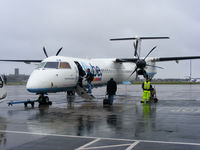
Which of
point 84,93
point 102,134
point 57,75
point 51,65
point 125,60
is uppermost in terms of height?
point 125,60

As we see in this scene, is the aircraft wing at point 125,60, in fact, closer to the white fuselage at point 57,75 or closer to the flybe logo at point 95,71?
the flybe logo at point 95,71

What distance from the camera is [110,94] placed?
16.5 m

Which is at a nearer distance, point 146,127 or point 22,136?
point 22,136

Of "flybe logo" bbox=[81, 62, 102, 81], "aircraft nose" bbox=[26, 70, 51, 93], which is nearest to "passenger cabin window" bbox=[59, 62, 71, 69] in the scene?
"aircraft nose" bbox=[26, 70, 51, 93]

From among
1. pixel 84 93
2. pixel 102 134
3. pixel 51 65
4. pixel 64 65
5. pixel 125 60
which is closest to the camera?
pixel 102 134

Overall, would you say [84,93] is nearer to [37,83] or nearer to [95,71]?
[37,83]

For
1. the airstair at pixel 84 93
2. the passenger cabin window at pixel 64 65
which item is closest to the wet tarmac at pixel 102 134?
the passenger cabin window at pixel 64 65

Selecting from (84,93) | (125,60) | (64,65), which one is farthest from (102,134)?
(125,60)

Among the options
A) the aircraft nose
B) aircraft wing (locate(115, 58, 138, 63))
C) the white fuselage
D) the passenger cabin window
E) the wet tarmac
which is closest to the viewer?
the wet tarmac

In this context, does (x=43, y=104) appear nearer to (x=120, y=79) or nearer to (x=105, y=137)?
(x=105, y=137)

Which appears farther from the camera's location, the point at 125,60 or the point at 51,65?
the point at 125,60

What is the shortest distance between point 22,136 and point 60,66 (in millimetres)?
10309

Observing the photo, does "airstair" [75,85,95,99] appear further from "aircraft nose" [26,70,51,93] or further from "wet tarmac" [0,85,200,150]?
"wet tarmac" [0,85,200,150]

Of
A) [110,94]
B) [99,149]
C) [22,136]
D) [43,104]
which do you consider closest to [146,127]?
[99,149]
